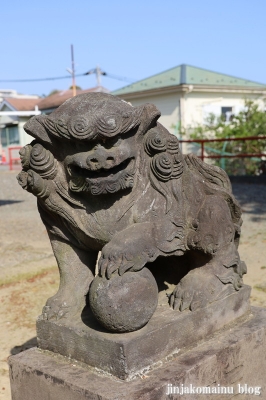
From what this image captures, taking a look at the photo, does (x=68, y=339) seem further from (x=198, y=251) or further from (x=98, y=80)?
(x=98, y=80)

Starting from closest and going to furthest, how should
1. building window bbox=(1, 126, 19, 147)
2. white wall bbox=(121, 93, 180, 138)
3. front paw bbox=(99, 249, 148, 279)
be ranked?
1. front paw bbox=(99, 249, 148, 279)
2. white wall bbox=(121, 93, 180, 138)
3. building window bbox=(1, 126, 19, 147)

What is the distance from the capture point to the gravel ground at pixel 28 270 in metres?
4.05

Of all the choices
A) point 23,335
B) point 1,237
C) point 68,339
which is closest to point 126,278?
point 68,339

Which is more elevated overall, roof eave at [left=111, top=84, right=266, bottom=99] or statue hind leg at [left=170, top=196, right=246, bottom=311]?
roof eave at [left=111, top=84, right=266, bottom=99]

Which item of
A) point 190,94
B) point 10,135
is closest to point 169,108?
point 190,94

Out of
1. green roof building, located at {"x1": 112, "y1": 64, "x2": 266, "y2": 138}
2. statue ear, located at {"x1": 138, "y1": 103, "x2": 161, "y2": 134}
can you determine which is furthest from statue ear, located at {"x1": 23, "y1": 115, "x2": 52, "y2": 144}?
green roof building, located at {"x1": 112, "y1": 64, "x2": 266, "y2": 138}

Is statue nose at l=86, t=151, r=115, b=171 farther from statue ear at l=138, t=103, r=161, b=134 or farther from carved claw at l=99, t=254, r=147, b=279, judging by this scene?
carved claw at l=99, t=254, r=147, b=279

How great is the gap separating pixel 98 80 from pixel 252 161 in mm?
19029

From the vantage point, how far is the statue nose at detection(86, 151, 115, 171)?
2070 millimetres

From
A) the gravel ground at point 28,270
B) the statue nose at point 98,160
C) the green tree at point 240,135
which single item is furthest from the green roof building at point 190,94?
the statue nose at point 98,160

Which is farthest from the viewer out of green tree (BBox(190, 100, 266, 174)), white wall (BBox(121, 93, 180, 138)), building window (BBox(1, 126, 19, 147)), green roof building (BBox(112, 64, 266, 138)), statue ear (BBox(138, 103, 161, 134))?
building window (BBox(1, 126, 19, 147))

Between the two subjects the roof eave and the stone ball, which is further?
the roof eave

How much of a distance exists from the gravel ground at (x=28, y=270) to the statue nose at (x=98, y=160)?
1853 mm

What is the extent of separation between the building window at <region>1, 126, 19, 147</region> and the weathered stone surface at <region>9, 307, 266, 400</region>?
25.5 meters
